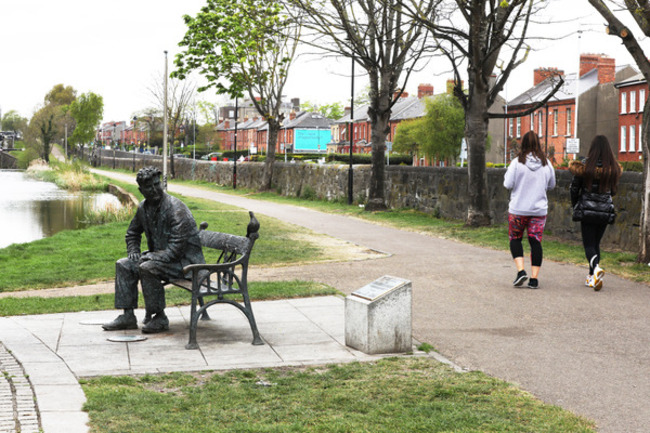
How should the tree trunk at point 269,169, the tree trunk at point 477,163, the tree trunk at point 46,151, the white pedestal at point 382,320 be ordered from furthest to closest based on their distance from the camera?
1. the tree trunk at point 46,151
2. the tree trunk at point 269,169
3. the tree trunk at point 477,163
4. the white pedestal at point 382,320

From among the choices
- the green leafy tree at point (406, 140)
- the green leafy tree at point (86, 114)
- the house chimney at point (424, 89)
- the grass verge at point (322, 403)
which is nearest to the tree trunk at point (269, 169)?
the grass verge at point (322, 403)

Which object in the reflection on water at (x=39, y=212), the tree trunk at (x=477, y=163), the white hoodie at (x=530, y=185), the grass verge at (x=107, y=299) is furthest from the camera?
the reflection on water at (x=39, y=212)

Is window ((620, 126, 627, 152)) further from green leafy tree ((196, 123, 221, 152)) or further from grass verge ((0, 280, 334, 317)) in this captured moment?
green leafy tree ((196, 123, 221, 152))

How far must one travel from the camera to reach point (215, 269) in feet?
21.8

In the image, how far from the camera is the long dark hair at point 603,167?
9.66 m

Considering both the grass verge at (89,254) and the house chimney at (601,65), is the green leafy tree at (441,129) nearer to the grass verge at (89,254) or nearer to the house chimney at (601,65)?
the house chimney at (601,65)

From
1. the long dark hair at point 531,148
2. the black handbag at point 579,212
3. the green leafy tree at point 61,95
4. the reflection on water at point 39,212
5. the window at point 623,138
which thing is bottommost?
the reflection on water at point 39,212

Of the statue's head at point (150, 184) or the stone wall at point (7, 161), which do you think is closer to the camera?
the statue's head at point (150, 184)

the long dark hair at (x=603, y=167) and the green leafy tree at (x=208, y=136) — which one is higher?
the green leafy tree at (x=208, y=136)

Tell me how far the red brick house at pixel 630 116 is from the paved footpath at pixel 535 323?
46.2 meters

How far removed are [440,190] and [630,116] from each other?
41.1 meters

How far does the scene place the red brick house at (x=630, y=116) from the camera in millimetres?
55594

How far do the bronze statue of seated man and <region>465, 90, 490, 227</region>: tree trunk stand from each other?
11164 millimetres

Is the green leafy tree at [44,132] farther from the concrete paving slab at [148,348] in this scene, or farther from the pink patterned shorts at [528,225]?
the concrete paving slab at [148,348]
